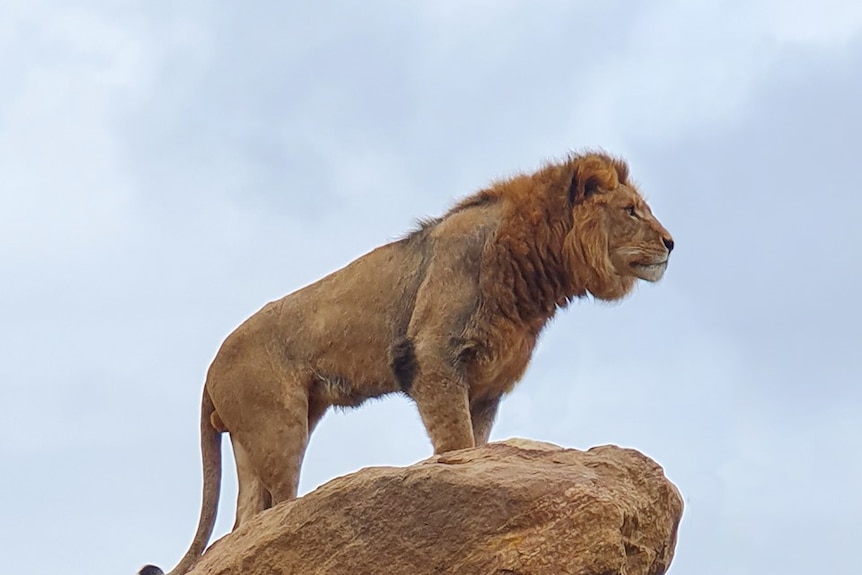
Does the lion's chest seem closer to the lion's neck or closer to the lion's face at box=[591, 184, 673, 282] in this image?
the lion's neck

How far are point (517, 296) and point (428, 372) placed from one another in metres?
0.69

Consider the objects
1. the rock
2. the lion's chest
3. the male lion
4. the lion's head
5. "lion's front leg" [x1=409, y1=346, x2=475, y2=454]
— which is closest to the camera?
the rock

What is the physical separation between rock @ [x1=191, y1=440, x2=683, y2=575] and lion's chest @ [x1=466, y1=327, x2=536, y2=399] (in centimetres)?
119

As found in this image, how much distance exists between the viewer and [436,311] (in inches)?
309

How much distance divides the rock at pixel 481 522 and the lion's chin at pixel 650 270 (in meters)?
1.81

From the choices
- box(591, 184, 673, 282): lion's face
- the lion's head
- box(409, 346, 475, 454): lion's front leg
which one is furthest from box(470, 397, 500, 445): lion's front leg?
box(591, 184, 673, 282): lion's face

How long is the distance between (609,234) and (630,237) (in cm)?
12

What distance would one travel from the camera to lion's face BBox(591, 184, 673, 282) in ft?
26.7

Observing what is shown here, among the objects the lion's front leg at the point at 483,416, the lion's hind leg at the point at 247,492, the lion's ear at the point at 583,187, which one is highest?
the lion's ear at the point at 583,187

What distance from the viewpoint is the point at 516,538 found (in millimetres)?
6098

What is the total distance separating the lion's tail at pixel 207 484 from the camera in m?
8.18

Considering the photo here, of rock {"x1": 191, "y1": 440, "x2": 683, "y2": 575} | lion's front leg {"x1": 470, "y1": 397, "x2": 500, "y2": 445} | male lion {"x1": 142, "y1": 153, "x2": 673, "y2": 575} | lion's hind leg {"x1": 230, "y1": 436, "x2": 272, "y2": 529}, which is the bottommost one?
rock {"x1": 191, "y1": 440, "x2": 683, "y2": 575}

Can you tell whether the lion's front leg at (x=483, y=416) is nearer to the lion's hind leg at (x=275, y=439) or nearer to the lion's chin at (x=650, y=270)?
the lion's hind leg at (x=275, y=439)

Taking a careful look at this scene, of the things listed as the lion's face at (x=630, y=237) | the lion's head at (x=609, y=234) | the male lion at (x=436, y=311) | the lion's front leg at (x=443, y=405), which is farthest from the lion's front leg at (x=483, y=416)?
the lion's face at (x=630, y=237)
